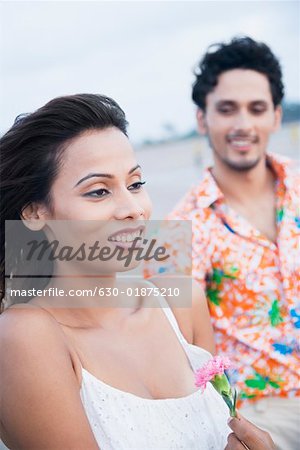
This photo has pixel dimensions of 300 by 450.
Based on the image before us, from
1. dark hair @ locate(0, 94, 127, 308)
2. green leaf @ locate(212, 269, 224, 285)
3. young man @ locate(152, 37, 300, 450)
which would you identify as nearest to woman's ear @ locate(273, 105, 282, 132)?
young man @ locate(152, 37, 300, 450)

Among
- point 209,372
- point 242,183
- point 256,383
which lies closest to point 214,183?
point 242,183

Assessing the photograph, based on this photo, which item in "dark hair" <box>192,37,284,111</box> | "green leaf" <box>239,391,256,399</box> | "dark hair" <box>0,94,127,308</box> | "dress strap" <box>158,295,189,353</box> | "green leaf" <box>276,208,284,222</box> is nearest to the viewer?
"dark hair" <box>0,94,127,308</box>

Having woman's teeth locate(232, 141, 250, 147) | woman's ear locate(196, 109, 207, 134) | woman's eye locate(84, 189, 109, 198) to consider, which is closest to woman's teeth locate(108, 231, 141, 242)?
woman's eye locate(84, 189, 109, 198)

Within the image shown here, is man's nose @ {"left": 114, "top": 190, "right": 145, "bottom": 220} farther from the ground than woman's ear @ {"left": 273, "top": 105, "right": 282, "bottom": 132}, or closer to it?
closer to it

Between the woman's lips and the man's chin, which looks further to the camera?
the man's chin

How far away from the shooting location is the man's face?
121 inches

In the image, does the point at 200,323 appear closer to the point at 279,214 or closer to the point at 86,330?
the point at 86,330

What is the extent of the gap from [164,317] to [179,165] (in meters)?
10.4

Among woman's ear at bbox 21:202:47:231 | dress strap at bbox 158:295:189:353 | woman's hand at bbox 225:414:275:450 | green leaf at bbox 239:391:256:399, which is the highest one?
woman's ear at bbox 21:202:47:231

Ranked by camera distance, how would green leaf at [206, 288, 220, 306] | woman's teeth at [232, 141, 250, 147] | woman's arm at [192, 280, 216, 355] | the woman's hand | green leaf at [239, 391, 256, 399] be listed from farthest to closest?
woman's teeth at [232, 141, 250, 147] → green leaf at [206, 288, 220, 306] → green leaf at [239, 391, 256, 399] → woman's arm at [192, 280, 216, 355] → the woman's hand

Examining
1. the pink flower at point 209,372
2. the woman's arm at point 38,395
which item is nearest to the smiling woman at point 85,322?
the woman's arm at point 38,395

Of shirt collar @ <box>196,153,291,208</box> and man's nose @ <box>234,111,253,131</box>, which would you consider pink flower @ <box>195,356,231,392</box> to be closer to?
shirt collar @ <box>196,153,291,208</box>

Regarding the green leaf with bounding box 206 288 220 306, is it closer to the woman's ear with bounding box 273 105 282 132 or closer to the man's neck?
the man's neck

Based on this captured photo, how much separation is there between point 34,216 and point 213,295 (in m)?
1.23
